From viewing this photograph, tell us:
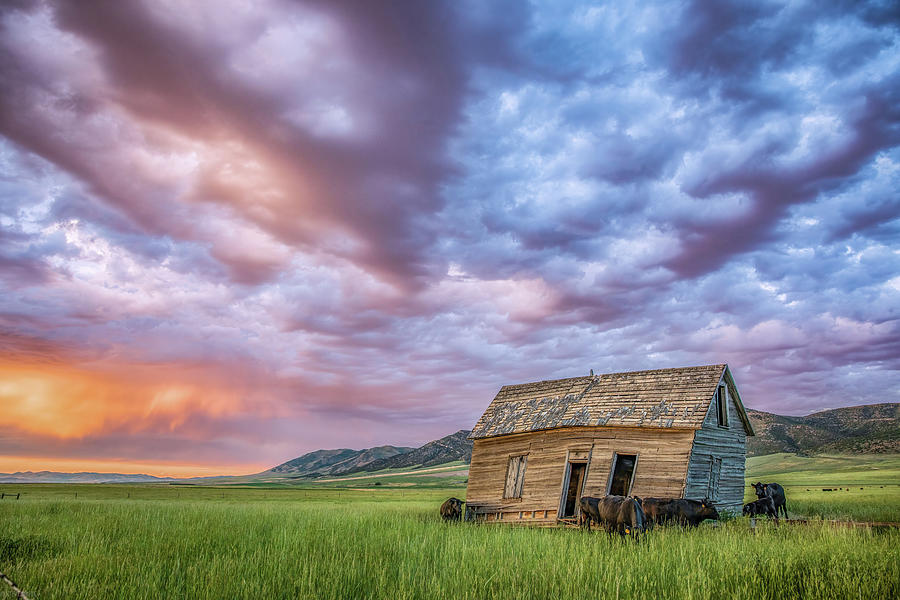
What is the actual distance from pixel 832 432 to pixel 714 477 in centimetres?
17551

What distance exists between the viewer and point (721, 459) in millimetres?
20781

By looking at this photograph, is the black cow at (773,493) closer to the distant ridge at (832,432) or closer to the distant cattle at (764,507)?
the distant cattle at (764,507)

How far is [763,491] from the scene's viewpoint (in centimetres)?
2016

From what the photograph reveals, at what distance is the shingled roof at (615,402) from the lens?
Result: 63.0 feet

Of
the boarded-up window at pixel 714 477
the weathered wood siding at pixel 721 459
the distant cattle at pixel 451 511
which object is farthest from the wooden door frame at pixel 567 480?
the distant cattle at pixel 451 511

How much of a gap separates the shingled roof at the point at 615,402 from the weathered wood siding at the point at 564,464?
0.45 meters

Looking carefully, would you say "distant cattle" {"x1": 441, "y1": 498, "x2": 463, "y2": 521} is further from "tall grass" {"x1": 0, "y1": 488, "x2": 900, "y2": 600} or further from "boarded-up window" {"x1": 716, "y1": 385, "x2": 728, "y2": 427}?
"tall grass" {"x1": 0, "y1": 488, "x2": 900, "y2": 600}

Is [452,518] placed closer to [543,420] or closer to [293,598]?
→ [543,420]

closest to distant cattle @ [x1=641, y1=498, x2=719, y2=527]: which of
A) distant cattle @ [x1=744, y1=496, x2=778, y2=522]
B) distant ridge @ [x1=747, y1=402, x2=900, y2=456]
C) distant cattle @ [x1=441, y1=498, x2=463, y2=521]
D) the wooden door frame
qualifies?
the wooden door frame

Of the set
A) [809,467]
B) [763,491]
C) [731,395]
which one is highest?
[731,395]

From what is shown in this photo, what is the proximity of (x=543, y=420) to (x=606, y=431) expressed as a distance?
305cm

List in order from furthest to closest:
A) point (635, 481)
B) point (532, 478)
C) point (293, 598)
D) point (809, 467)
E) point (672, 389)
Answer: point (809, 467), point (532, 478), point (672, 389), point (635, 481), point (293, 598)

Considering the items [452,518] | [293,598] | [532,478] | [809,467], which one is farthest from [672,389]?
[809,467]

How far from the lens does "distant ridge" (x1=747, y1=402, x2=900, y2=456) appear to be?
102812 mm
